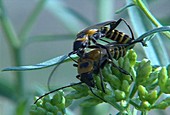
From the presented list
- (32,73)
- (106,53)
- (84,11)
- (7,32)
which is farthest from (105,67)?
(84,11)

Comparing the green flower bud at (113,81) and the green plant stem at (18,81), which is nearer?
the green flower bud at (113,81)

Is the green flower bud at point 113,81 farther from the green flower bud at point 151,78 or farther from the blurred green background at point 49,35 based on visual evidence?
the blurred green background at point 49,35

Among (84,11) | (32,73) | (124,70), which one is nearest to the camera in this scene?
(124,70)

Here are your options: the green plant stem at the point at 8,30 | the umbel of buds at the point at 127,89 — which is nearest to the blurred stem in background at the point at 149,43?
the umbel of buds at the point at 127,89

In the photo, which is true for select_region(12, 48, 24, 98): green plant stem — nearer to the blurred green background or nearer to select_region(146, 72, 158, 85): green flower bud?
the blurred green background

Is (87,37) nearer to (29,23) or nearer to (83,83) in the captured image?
(83,83)

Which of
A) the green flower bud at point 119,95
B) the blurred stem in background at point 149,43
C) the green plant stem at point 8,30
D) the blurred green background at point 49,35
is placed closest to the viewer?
the green flower bud at point 119,95

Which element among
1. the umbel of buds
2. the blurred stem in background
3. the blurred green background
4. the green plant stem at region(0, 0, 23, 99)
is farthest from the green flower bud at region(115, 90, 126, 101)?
the green plant stem at region(0, 0, 23, 99)

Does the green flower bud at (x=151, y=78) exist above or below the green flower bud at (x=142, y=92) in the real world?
above
